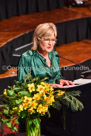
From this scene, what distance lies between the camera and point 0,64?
4.78m

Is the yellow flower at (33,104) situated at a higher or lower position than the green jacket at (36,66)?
higher

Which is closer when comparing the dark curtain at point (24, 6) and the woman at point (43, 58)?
the woman at point (43, 58)

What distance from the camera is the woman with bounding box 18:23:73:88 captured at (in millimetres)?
2750

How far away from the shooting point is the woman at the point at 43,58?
9.02ft

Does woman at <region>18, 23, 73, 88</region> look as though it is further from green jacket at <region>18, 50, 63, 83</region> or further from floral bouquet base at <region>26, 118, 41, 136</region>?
floral bouquet base at <region>26, 118, 41, 136</region>

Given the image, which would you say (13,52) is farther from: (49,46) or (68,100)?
(68,100)

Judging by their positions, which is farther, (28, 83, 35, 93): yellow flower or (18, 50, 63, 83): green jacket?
(18, 50, 63, 83): green jacket

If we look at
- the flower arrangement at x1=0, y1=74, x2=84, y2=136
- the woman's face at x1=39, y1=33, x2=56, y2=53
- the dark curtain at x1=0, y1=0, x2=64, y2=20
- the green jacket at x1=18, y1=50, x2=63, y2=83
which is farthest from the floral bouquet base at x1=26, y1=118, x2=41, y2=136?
the dark curtain at x1=0, y1=0, x2=64, y2=20

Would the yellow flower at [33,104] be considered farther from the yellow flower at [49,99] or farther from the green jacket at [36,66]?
the green jacket at [36,66]

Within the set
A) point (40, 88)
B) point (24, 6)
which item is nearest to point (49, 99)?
point (40, 88)

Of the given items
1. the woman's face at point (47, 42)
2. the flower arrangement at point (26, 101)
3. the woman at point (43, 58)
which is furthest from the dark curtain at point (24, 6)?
the flower arrangement at point (26, 101)

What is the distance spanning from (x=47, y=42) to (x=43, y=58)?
0.59 feet

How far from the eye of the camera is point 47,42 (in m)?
2.77

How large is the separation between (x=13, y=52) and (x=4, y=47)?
0.31 metres
